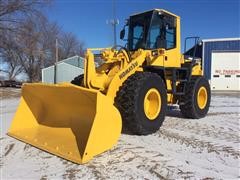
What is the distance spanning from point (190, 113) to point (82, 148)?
4343 millimetres

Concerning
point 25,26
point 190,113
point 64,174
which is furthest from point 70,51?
point 64,174

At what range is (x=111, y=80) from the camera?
617cm

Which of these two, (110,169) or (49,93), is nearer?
(110,169)

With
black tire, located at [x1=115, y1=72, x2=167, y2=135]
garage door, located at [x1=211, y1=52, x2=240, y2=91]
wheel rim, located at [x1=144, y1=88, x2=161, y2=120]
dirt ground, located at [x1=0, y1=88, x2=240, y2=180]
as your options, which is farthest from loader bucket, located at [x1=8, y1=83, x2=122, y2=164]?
garage door, located at [x1=211, y1=52, x2=240, y2=91]

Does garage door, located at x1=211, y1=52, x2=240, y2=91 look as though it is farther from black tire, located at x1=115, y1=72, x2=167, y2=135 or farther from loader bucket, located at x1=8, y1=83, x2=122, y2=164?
loader bucket, located at x1=8, y1=83, x2=122, y2=164

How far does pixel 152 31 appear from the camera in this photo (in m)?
7.49

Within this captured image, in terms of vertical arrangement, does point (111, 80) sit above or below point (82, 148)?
above

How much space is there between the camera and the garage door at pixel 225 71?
94.5 ft

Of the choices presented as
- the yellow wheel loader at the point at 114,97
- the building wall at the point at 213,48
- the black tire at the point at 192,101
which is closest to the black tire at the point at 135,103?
the yellow wheel loader at the point at 114,97

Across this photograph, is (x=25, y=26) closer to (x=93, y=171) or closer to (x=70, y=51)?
(x=93, y=171)

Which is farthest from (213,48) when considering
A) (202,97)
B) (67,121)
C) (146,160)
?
(146,160)

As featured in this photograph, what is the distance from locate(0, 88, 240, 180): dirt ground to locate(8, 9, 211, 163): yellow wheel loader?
206 millimetres

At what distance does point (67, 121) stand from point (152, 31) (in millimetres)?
3046

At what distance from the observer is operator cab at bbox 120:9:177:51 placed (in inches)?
293
